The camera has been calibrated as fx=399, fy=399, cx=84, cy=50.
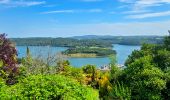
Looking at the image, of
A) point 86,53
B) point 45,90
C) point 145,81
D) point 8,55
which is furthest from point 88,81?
point 86,53

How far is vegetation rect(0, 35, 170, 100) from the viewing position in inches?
397

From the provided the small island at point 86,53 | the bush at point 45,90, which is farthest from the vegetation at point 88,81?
the small island at point 86,53

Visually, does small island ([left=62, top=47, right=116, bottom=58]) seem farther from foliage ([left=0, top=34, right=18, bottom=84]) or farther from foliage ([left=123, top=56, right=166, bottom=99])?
foliage ([left=0, top=34, right=18, bottom=84])

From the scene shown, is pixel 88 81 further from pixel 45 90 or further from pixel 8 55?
pixel 45 90

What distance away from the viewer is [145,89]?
24.1 meters

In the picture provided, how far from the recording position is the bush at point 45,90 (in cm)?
995

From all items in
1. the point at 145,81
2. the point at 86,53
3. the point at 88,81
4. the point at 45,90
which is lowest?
the point at 86,53

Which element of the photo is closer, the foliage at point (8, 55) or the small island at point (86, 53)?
the foliage at point (8, 55)

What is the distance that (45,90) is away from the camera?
997cm

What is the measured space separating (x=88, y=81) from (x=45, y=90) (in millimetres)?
38096

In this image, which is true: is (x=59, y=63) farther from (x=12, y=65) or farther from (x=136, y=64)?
(x=12, y=65)

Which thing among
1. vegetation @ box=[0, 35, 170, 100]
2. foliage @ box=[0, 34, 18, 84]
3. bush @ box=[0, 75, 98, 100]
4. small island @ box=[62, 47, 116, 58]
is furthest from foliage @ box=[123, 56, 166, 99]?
small island @ box=[62, 47, 116, 58]

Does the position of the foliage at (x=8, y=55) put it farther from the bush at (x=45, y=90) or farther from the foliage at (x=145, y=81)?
the bush at (x=45, y=90)

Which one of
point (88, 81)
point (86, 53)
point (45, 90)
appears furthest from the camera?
point (86, 53)
